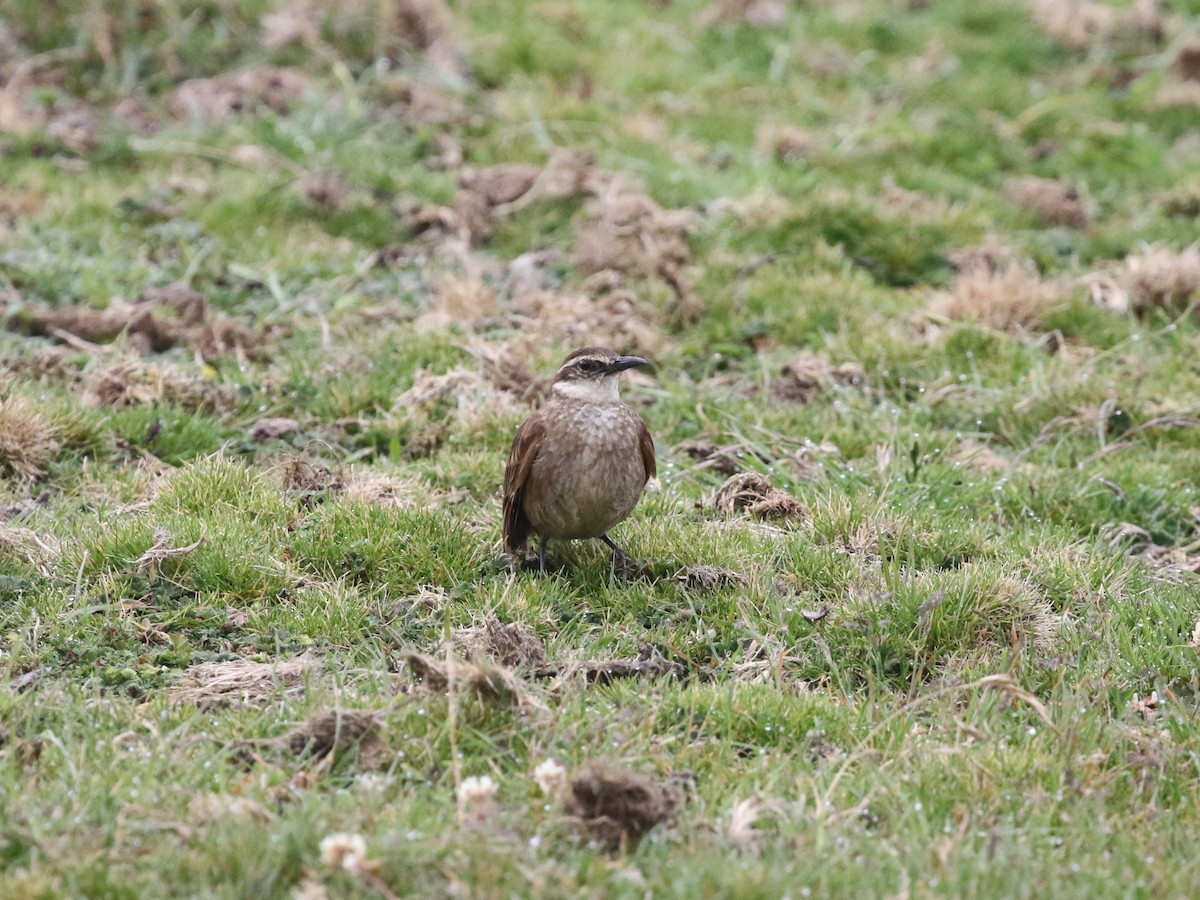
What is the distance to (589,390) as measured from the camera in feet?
23.4

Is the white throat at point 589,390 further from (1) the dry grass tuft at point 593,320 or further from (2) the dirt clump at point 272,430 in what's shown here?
(1) the dry grass tuft at point 593,320

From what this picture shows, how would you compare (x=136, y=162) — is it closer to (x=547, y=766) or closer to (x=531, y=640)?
(x=531, y=640)

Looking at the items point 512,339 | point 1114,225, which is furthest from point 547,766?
point 1114,225

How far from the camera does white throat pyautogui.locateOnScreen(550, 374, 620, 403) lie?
Result: 7098 millimetres

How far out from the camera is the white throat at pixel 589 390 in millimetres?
7098

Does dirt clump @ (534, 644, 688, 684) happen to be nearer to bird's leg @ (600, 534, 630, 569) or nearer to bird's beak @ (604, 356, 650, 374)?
bird's leg @ (600, 534, 630, 569)

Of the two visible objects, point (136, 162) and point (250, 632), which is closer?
point (250, 632)

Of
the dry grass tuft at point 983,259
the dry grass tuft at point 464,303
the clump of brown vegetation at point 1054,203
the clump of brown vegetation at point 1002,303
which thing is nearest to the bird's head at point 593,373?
the dry grass tuft at point 464,303

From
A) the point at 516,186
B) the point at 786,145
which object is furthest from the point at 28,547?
the point at 786,145

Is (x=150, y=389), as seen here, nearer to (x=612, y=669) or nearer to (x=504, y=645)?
(x=504, y=645)

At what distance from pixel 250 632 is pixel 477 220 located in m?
5.73

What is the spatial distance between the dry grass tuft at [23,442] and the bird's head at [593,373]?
2.77 m

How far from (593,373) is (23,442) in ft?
10.1

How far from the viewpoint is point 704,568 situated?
6660 millimetres
